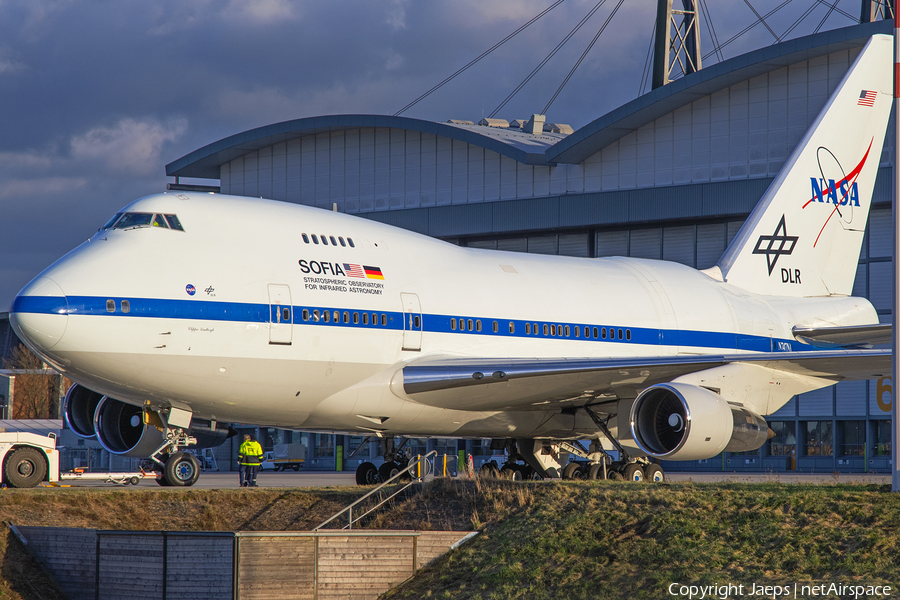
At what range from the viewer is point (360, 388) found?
1694 centimetres

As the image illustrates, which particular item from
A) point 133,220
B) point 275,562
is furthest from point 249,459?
point 275,562

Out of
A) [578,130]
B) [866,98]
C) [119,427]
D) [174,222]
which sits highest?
[578,130]

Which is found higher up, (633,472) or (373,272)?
(373,272)

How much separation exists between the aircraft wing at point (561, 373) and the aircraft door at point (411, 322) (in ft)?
1.09

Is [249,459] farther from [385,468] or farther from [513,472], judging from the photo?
[513,472]

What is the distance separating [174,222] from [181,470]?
397cm

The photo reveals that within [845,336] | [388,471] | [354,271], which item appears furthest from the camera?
[845,336]

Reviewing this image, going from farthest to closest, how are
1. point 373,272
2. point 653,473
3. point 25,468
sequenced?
point 653,473 → point 25,468 → point 373,272

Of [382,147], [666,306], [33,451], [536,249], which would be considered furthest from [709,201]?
[33,451]

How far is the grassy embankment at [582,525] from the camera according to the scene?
11.5 meters

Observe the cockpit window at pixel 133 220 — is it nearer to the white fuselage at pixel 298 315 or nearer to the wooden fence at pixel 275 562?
the white fuselage at pixel 298 315

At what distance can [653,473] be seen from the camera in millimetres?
20375

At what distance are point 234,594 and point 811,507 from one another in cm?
768

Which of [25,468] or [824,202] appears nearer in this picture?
[25,468]
